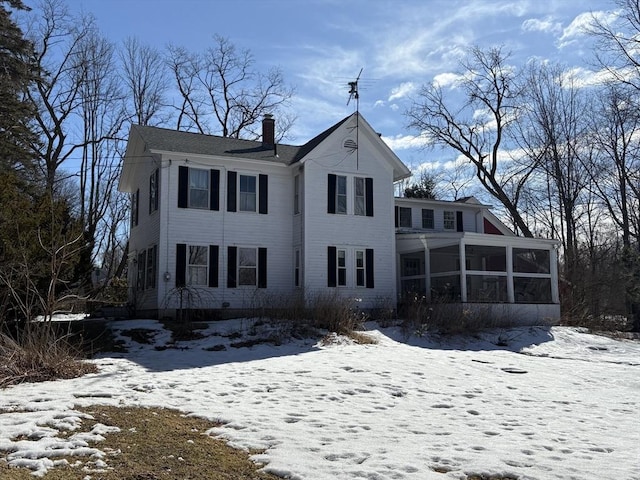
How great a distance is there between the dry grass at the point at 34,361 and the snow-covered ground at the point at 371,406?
42 cm

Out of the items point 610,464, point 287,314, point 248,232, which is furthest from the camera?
point 248,232

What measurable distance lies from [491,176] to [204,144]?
1840cm

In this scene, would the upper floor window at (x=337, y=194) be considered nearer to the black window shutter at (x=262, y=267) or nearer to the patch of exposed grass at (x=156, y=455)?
the black window shutter at (x=262, y=267)

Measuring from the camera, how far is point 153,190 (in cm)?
2027

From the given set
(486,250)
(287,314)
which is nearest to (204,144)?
(287,314)

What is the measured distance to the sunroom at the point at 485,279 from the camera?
68.0 ft

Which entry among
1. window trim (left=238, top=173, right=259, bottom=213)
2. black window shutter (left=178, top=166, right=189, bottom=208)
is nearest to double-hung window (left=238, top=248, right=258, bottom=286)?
window trim (left=238, top=173, right=259, bottom=213)

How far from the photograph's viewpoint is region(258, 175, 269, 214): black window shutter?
20578mm

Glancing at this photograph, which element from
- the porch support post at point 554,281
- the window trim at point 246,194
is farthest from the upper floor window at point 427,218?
the window trim at point 246,194

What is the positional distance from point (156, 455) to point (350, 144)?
1693 centimetres

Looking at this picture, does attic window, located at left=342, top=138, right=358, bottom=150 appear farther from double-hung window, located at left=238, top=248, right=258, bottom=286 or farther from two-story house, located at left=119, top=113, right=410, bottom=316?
double-hung window, located at left=238, top=248, right=258, bottom=286

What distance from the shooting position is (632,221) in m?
29.8

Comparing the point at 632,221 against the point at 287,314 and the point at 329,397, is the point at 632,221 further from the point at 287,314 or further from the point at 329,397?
the point at 329,397

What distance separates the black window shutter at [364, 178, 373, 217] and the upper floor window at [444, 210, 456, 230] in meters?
7.60
